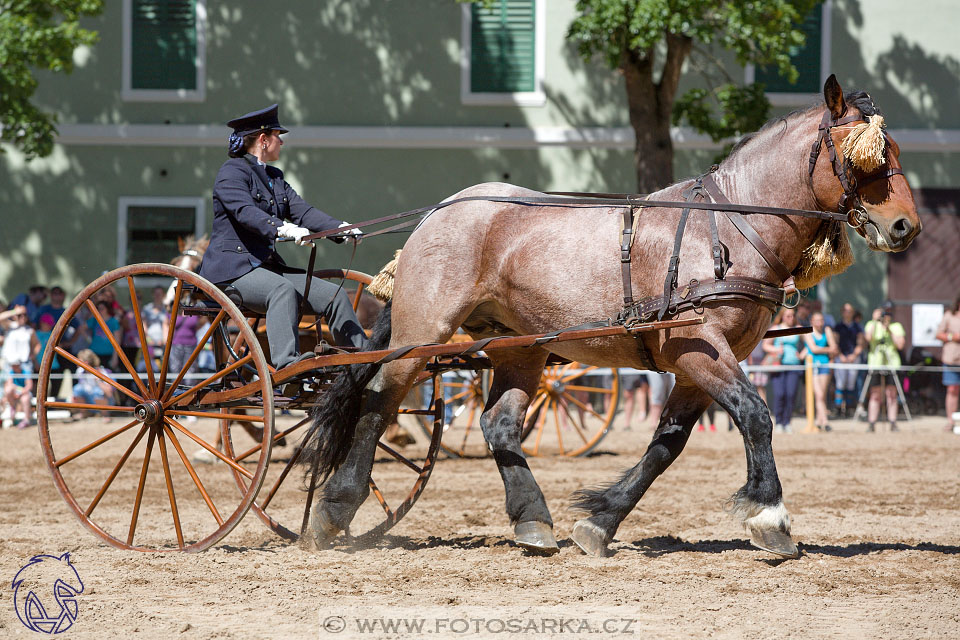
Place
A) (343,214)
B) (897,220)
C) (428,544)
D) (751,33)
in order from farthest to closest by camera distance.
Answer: (343,214), (751,33), (428,544), (897,220)

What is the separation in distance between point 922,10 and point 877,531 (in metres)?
13.2

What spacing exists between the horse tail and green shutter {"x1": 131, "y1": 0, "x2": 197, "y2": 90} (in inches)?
495

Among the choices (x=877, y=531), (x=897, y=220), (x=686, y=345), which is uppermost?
(x=897, y=220)

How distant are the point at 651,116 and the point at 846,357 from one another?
165 inches

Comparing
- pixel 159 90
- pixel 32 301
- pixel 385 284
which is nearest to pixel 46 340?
pixel 32 301

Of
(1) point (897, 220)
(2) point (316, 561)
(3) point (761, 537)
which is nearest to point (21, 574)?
(2) point (316, 561)

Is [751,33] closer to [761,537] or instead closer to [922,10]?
[922,10]

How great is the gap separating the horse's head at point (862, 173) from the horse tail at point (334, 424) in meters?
2.46

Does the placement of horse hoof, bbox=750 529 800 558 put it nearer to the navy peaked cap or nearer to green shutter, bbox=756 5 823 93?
the navy peaked cap

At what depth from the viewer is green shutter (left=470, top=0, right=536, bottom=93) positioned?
A: 669 inches

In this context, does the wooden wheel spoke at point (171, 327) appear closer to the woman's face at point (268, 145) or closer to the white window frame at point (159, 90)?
the woman's face at point (268, 145)

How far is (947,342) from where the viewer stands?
1398 cm

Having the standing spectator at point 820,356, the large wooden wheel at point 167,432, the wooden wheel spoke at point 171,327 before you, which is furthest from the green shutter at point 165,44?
the wooden wheel spoke at point 171,327

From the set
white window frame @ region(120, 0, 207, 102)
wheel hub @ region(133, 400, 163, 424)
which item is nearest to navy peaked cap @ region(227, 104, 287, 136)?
wheel hub @ region(133, 400, 163, 424)
